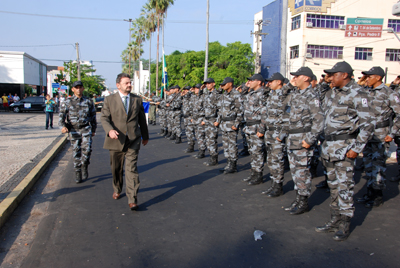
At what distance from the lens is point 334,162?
13.0 feet

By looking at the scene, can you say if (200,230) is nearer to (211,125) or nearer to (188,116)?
(211,125)

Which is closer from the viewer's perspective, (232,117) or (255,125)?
(255,125)

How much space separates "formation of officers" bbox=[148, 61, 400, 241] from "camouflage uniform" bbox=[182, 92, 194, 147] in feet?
6.31

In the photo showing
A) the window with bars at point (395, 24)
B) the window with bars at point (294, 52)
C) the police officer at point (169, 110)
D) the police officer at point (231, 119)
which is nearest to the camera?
the police officer at point (231, 119)

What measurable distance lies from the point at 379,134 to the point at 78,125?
18.5 ft

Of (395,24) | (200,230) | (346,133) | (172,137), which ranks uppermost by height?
(395,24)

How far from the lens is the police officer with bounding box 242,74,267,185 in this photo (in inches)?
242

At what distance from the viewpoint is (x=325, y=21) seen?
39.1m

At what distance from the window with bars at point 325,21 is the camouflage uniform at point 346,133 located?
1534 inches

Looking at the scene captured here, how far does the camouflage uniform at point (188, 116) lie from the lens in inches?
406

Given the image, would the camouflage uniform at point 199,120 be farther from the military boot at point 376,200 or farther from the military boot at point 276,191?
the military boot at point 376,200

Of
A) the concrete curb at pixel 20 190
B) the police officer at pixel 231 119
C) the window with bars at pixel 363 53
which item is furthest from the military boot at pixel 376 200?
the window with bars at pixel 363 53

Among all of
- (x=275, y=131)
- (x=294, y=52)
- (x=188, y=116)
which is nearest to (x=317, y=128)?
(x=275, y=131)

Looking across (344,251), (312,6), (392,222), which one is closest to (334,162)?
(344,251)
